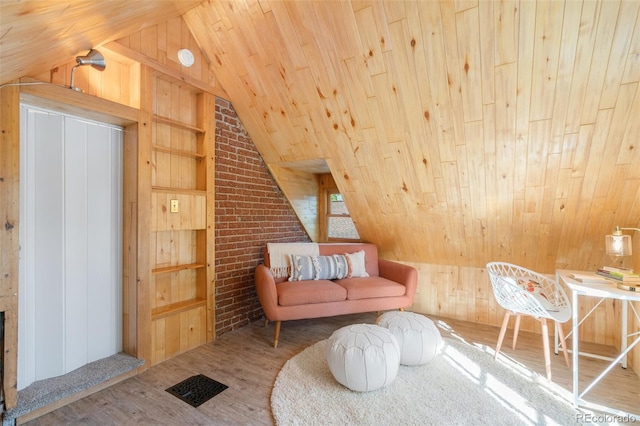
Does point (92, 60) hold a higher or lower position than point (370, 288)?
higher

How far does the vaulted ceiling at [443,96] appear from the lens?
1707 mm

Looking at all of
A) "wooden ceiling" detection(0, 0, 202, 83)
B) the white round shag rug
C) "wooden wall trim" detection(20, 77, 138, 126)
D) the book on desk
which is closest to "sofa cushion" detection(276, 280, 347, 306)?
the white round shag rug

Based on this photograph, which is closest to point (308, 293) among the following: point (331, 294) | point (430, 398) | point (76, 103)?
point (331, 294)

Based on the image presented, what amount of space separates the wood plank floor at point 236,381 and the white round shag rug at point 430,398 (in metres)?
0.16

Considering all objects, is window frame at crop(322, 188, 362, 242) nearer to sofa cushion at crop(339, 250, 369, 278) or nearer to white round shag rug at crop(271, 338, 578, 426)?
sofa cushion at crop(339, 250, 369, 278)

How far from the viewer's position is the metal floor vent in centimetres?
199

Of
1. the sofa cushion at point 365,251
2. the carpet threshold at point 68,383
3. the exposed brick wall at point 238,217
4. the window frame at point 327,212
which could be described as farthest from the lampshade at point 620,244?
the carpet threshold at point 68,383

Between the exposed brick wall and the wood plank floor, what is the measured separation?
298mm

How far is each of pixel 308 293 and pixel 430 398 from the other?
1296 mm

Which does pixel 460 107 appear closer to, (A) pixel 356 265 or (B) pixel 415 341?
(B) pixel 415 341

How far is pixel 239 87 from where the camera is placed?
9.50 ft

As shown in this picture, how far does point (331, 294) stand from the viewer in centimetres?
293

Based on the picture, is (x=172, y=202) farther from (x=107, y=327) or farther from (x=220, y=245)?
(x=107, y=327)

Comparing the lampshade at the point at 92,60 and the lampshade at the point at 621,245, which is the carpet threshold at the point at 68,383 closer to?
the lampshade at the point at 92,60
